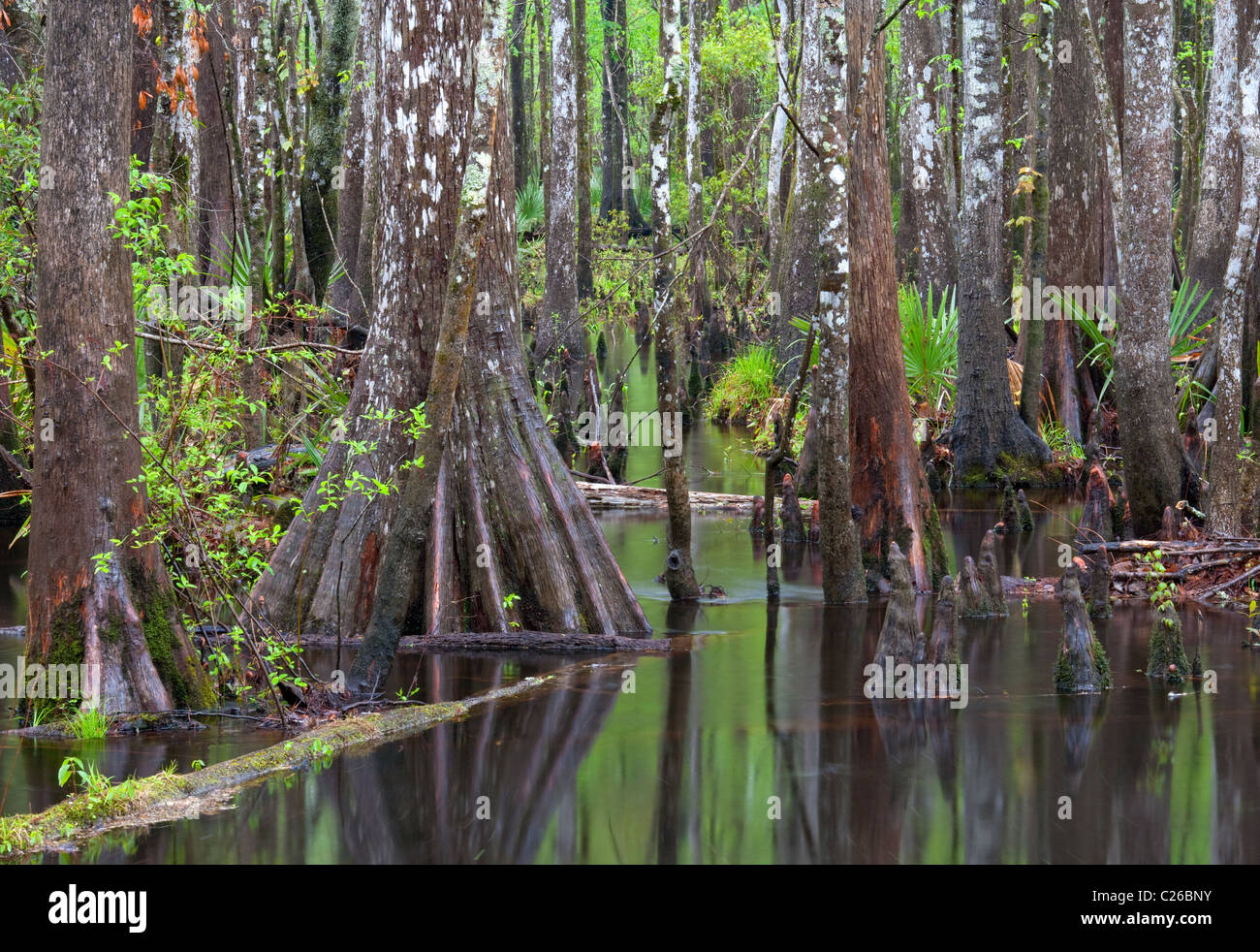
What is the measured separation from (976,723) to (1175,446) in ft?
16.7

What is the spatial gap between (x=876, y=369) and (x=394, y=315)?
12.8ft

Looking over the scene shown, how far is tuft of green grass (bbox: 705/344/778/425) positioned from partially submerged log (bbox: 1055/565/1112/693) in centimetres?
1157

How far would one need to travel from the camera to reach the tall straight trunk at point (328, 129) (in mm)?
14852

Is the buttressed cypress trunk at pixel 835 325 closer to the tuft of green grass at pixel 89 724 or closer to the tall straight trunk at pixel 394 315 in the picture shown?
the tall straight trunk at pixel 394 315

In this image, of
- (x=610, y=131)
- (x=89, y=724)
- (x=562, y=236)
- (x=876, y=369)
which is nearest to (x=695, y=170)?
(x=562, y=236)

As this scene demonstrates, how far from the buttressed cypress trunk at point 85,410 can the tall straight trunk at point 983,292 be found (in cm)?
1047

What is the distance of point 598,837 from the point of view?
5.50m

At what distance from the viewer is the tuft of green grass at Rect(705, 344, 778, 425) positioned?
19844 millimetres

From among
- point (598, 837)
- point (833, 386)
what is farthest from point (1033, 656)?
point (598, 837)

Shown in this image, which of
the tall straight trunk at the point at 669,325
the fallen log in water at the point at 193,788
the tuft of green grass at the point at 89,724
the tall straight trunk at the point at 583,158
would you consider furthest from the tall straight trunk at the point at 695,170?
the tuft of green grass at the point at 89,724

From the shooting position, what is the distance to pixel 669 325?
9.82m

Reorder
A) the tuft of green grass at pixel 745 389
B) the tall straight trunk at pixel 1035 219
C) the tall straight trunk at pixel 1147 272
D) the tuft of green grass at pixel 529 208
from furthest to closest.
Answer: the tuft of green grass at pixel 529 208 < the tuft of green grass at pixel 745 389 < the tall straight trunk at pixel 1035 219 < the tall straight trunk at pixel 1147 272
